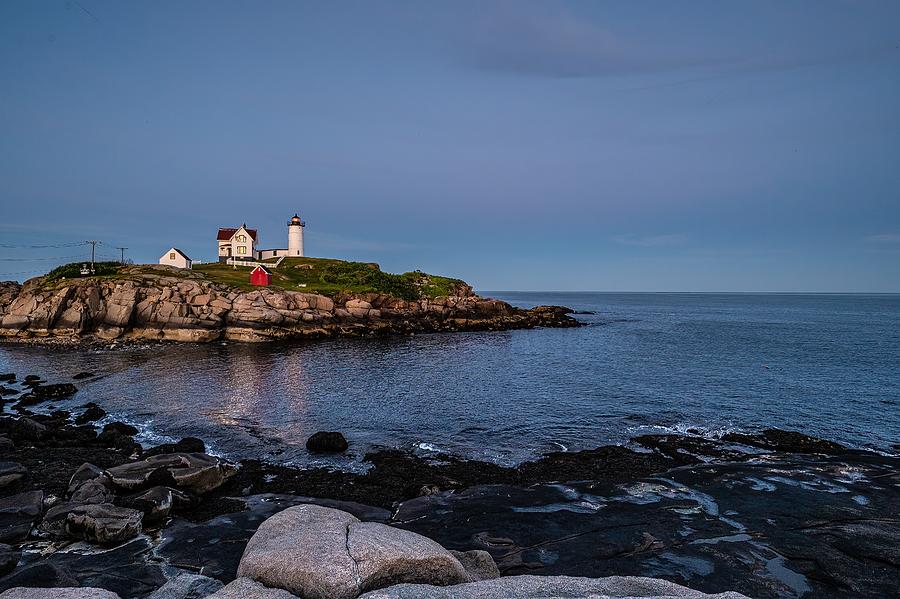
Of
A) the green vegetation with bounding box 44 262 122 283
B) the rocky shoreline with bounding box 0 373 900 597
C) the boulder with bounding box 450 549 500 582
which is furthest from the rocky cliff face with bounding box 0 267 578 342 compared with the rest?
the boulder with bounding box 450 549 500 582

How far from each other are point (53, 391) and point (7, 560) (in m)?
30.6

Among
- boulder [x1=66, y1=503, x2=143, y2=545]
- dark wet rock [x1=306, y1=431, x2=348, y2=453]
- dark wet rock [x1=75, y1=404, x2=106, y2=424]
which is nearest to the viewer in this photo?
boulder [x1=66, y1=503, x2=143, y2=545]

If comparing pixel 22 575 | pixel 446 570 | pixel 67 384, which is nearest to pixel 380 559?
pixel 446 570

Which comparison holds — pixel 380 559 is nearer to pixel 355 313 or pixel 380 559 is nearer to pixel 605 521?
pixel 605 521

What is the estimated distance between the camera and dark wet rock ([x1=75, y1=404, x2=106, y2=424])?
29.2m

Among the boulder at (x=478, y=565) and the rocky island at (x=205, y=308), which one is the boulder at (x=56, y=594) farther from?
the rocky island at (x=205, y=308)

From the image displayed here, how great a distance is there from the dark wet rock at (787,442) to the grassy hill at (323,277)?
67670 mm

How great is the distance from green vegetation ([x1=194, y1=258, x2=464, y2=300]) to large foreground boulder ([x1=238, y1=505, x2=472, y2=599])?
2897 inches

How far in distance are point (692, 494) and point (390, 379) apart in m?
28.8

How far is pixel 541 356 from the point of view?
60.3 m

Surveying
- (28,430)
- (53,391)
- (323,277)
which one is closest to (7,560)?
(28,430)

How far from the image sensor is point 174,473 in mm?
18172

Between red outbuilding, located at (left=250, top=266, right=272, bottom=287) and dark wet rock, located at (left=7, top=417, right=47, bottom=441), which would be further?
red outbuilding, located at (left=250, top=266, right=272, bottom=287)

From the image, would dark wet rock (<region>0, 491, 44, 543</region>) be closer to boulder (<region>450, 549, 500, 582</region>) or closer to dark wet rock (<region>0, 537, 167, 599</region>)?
dark wet rock (<region>0, 537, 167, 599</region>)
